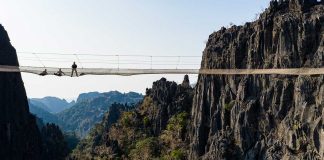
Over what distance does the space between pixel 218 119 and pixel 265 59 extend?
31.9 feet

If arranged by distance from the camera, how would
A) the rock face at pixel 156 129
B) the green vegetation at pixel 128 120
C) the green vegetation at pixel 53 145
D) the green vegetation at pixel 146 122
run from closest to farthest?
the rock face at pixel 156 129
the green vegetation at pixel 146 122
the green vegetation at pixel 128 120
the green vegetation at pixel 53 145

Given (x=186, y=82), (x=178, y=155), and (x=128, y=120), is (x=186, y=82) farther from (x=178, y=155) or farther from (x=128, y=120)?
(x=178, y=155)

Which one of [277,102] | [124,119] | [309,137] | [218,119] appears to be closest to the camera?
[309,137]

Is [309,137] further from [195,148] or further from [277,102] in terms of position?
[195,148]

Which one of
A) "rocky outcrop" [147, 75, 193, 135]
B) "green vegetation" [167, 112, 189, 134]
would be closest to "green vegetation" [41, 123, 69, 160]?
"rocky outcrop" [147, 75, 193, 135]

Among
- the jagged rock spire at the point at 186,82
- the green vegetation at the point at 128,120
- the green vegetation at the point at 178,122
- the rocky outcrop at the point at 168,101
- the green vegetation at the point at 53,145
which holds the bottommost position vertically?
the green vegetation at the point at 53,145

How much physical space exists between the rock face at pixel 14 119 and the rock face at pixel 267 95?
44.8m

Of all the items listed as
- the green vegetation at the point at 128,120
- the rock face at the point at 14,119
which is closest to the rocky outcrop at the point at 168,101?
the green vegetation at the point at 128,120

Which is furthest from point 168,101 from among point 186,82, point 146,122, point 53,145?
point 53,145

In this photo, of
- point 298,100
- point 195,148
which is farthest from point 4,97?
point 298,100

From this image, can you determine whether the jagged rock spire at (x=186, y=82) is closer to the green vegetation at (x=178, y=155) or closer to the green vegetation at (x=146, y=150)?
the green vegetation at (x=146, y=150)

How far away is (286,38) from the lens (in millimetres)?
51969

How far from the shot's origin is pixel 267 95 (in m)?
52.7

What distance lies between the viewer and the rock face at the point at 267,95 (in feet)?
153
